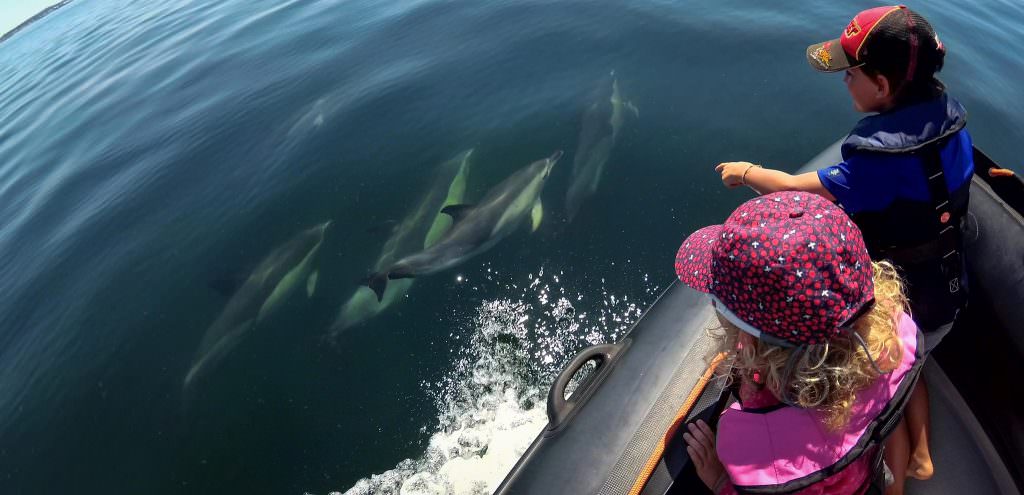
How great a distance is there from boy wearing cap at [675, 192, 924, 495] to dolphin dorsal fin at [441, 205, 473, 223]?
5.83 metres

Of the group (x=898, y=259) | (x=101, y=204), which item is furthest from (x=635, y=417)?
(x=101, y=204)

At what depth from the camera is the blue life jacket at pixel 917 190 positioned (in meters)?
2.51

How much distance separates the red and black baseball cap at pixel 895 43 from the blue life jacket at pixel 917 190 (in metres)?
0.21

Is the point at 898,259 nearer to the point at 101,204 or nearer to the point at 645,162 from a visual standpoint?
the point at 645,162

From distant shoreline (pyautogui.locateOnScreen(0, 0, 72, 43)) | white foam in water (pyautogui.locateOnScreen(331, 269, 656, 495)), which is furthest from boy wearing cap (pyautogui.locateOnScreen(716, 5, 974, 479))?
distant shoreline (pyautogui.locateOnScreen(0, 0, 72, 43))

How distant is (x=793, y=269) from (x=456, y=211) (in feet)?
20.9

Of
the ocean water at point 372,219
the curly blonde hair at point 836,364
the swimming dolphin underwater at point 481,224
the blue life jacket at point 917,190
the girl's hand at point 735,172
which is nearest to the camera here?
the curly blonde hair at point 836,364

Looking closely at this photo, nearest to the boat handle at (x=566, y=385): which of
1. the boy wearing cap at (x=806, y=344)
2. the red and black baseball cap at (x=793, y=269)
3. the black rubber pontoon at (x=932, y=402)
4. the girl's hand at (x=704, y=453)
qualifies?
the black rubber pontoon at (x=932, y=402)

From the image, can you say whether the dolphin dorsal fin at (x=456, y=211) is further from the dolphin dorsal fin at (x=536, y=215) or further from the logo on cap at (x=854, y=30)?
the logo on cap at (x=854, y=30)

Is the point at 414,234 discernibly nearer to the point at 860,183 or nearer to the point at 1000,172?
the point at 860,183

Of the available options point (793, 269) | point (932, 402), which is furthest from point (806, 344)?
point (932, 402)

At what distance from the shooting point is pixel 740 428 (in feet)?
6.74

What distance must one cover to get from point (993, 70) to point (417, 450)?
1206 cm

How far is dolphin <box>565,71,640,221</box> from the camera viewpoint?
25.2 feet
